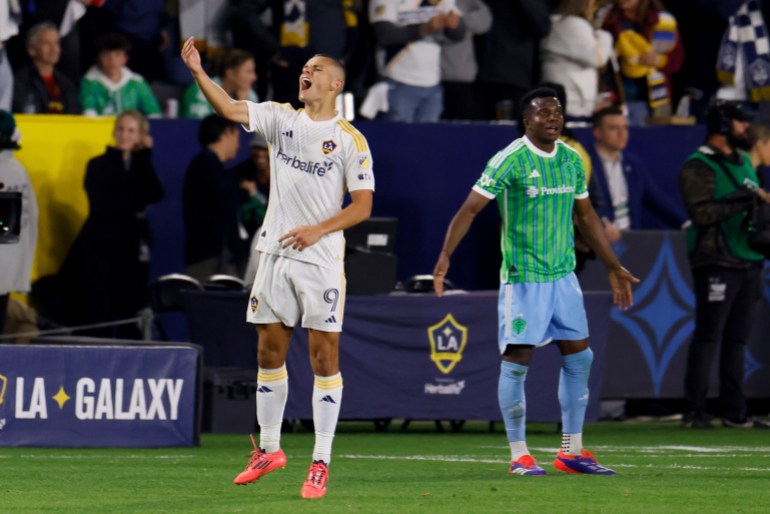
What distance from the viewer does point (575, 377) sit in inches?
389

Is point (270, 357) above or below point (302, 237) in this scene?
below

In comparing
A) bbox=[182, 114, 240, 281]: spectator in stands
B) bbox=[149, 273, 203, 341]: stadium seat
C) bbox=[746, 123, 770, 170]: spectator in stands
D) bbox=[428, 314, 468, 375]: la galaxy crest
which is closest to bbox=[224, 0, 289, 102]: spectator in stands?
bbox=[182, 114, 240, 281]: spectator in stands

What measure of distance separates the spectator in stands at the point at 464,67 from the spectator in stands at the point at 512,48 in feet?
0.43

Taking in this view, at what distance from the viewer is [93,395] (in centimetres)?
1155

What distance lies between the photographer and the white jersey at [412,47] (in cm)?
1614

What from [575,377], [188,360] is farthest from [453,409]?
[575,377]

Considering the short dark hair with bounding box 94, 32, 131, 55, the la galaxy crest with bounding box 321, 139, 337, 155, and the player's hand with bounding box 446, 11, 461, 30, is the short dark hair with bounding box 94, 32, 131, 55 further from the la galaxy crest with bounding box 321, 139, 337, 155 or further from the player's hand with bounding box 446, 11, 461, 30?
the la galaxy crest with bounding box 321, 139, 337, 155

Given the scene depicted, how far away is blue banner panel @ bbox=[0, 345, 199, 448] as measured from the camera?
1146 cm

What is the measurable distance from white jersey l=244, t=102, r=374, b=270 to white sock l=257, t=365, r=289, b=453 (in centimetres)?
64

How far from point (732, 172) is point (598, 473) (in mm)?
5211

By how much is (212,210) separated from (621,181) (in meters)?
3.71

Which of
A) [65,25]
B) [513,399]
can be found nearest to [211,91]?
[513,399]

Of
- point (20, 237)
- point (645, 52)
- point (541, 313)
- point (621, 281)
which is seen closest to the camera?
point (541, 313)

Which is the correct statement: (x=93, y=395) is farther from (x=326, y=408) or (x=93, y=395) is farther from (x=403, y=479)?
(x=326, y=408)
